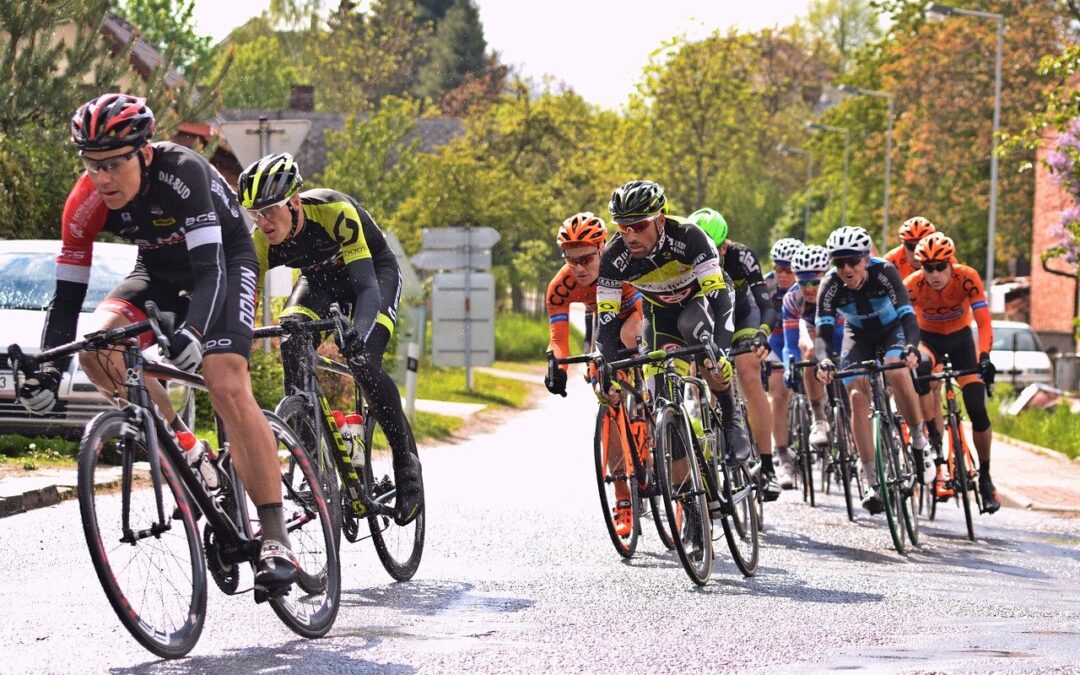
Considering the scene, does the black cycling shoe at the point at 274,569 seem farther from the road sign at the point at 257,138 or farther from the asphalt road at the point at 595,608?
the road sign at the point at 257,138

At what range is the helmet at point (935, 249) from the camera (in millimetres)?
12562

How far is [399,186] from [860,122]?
913 inches

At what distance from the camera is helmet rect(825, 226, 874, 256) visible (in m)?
11.6

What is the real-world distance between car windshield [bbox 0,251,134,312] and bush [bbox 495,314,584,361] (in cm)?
3400

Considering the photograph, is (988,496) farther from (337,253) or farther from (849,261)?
(337,253)

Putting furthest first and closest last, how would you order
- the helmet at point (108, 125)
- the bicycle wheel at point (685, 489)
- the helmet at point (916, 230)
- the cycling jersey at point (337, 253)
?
the helmet at point (916, 230)
the bicycle wheel at point (685, 489)
the cycling jersey at point (337, 253)
the helmet at point (108, 125)

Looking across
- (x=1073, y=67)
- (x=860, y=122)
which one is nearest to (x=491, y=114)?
(x=860, y=122)

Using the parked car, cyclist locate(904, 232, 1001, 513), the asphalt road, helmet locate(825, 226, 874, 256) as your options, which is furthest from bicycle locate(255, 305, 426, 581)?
cyclist locate(904, 232, 1001, 513)

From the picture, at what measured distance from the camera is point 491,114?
71.7 m

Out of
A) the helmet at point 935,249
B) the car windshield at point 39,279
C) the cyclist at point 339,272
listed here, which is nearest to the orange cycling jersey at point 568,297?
the cyclist at point 339,272

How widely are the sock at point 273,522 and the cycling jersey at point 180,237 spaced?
0.58 metres

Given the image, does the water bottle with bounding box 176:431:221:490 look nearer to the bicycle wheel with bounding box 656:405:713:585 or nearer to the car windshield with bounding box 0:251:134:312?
the bicycle wheel with bounding box 656:405:713:585

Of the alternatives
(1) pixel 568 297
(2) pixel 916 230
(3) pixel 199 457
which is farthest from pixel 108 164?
(2) pixel 916 230

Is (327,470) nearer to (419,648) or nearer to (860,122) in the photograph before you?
(419,648)
